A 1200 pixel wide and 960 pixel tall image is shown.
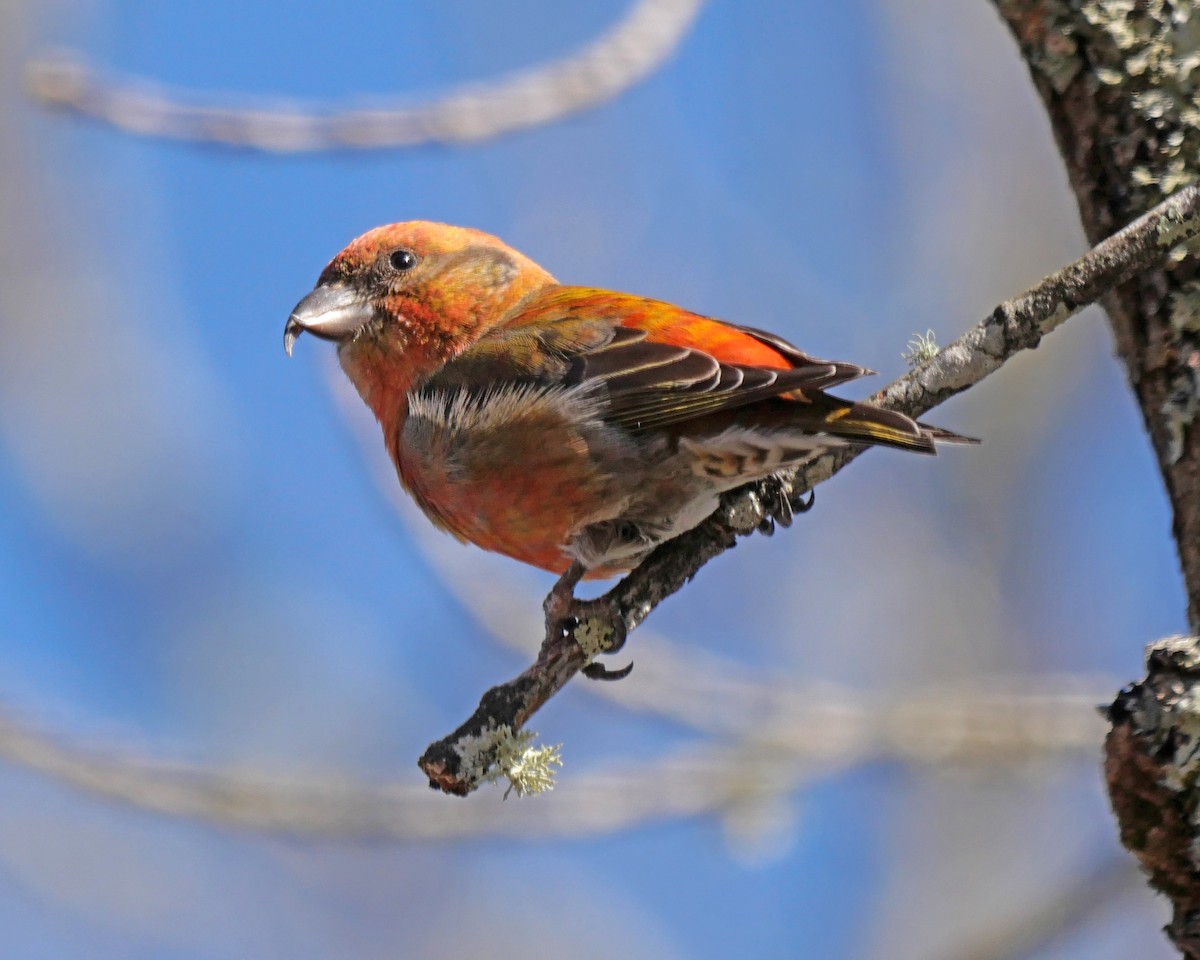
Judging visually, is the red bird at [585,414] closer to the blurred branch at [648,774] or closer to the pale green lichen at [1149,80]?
the pale green lichen at [1149,80]

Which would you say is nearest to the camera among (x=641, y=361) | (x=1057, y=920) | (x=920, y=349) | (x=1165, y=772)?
(x=1165, y=772)

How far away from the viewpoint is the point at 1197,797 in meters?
2.18

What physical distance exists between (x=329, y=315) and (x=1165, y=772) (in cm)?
288

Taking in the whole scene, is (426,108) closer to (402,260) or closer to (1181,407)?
(402,260)

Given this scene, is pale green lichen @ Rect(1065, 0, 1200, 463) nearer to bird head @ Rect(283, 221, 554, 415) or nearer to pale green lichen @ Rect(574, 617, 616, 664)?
pale green lichen @ Rect(574, 617, 616, 664)

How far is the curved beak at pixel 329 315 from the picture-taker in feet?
13.6

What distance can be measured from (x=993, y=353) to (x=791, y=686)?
7.35 ft

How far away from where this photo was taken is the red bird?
3.07 metres

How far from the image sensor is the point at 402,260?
4.34 meters

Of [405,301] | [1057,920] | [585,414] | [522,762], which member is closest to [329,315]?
[405,301]

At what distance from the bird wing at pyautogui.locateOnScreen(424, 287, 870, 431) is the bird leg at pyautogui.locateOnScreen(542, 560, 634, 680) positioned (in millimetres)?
449

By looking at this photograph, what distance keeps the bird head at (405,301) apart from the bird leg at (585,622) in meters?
1.11

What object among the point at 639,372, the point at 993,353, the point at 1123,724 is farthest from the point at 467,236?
the point at 1123,724

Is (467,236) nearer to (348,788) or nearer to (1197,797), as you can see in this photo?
(348,788)
